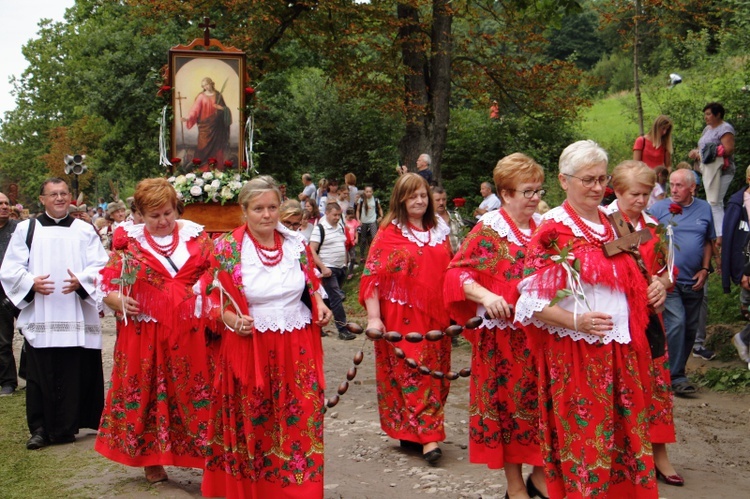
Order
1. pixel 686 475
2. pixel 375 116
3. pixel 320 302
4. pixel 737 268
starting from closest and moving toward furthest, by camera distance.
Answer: pixel 320 302 < pixel 686 475 < pixel 737 268 < pixel 375 116

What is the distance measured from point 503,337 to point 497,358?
5.5 inches

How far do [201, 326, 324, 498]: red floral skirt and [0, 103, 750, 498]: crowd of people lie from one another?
12mm

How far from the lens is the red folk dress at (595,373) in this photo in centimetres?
440

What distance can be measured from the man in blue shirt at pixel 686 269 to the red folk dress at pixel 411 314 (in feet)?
8.38

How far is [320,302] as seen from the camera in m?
5.48

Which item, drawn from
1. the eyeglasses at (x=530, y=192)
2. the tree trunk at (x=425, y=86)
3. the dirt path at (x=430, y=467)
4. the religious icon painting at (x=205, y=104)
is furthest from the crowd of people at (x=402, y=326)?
the tree trunk at (x=425, y=86)

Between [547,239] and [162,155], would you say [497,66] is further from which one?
[547,239]

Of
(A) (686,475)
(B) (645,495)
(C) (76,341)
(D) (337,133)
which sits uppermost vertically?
(D) (337,133)

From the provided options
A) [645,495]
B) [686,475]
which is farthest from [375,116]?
[645,495]

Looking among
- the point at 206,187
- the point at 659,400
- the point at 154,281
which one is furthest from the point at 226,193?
the point at 659,400

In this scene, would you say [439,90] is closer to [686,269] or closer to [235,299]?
[686,269]

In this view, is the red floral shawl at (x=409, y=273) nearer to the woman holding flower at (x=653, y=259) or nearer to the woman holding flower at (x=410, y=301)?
the woman holding flower at (x=410, y=301)

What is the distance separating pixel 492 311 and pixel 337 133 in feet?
68.9

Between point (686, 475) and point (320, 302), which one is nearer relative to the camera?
point (320, 302)
